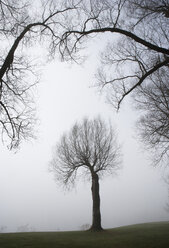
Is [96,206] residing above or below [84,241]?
above

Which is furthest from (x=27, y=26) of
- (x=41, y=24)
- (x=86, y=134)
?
(x=86, y=134)

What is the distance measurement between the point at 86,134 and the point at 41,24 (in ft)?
40.2

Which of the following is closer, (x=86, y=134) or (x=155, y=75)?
(x=155, y=75)

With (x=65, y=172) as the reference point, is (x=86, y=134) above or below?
above

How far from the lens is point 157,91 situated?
45.5ft

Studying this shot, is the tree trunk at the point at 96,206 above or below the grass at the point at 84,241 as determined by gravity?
above

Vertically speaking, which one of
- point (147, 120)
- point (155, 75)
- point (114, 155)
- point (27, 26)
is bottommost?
point (114, 155)

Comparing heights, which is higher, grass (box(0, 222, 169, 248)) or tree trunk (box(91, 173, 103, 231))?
tree trunk (box(91, 173, 103, 231))

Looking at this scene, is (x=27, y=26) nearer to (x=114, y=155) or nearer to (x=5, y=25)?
(x=5, y=25)

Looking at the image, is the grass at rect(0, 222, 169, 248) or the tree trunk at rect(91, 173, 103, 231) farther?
the tree trunk at rect(91, 173, 103, 231)

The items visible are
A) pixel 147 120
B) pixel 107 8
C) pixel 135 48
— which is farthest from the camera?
pixel 147 120

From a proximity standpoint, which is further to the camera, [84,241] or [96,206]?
[96,206]

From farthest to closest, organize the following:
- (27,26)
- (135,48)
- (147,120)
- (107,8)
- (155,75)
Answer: (147,120)
(155,75)
(135,48)
(107,8)
(27,26)

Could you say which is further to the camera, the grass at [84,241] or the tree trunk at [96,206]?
the tree trunk at [96,206]
